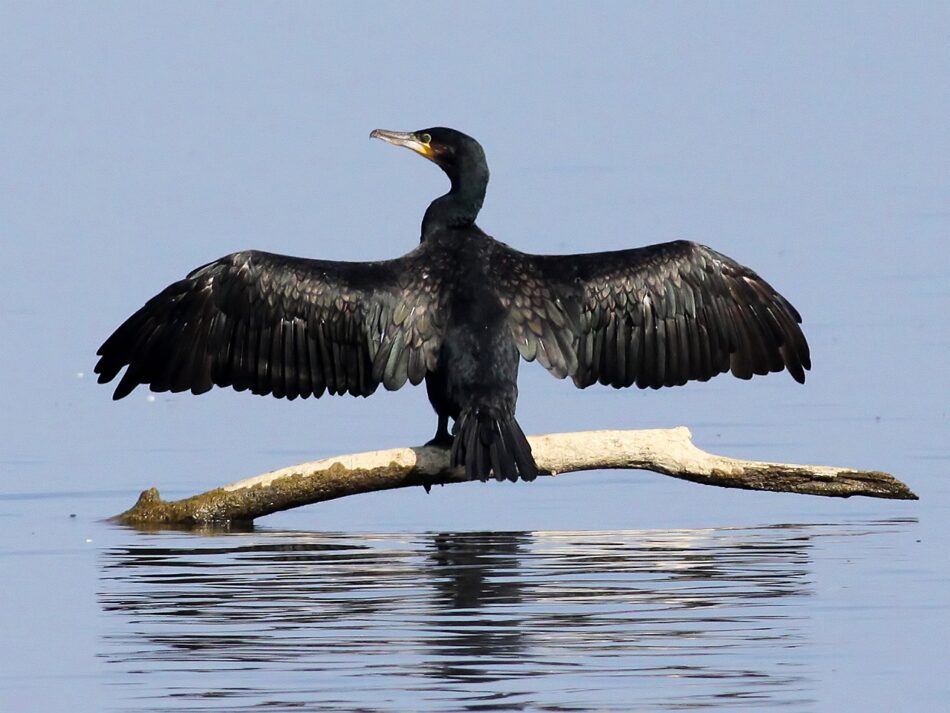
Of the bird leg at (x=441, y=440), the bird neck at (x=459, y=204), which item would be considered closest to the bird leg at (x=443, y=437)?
the bird leg at (x=441, y=440)

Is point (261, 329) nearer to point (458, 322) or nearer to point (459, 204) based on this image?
point (458, 322)

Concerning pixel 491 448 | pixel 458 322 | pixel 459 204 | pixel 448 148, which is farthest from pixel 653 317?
pixel 491 448

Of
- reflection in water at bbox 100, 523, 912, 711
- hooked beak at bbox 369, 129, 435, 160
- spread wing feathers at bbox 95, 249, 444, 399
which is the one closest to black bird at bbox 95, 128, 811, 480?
spread wing feathers at bbox 95, 249, 444, 399

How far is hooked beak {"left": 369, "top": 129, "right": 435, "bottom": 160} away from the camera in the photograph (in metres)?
15.2

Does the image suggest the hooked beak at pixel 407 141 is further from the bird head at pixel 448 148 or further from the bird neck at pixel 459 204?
the bird neck at pixel 459 204

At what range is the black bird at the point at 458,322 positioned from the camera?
13672 mm

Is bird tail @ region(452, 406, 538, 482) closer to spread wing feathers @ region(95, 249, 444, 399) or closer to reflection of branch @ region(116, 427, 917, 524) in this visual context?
reflection of branch @ region(116, 427, 917, 524)

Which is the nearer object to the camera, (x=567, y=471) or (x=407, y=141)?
(x=567, y=471)

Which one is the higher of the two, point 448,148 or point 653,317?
point 448,148

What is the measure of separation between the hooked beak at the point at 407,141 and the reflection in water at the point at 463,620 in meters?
2.91

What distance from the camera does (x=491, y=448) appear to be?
42.6 feet

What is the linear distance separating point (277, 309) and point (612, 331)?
83.4 inches

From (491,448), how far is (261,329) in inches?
79.0

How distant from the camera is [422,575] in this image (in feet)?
39.5
